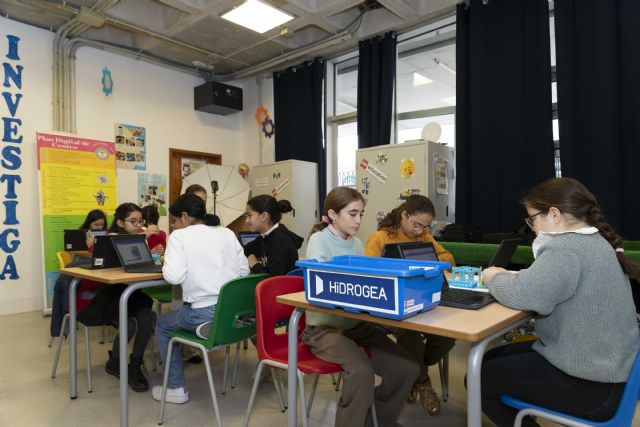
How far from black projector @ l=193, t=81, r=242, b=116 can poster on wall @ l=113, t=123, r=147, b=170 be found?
0.90 meters

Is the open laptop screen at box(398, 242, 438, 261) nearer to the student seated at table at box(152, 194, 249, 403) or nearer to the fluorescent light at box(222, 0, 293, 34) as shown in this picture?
the student seated at table at box(152, 194, 249, 403)

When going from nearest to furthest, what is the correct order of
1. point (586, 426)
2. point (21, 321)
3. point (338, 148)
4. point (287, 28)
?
point (586, 426) < point (21, 321) < point (287, 28) < point (338, 148)

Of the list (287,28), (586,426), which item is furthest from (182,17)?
(586,426)

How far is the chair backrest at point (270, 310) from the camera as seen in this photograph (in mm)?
1801

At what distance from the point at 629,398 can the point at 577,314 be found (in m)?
0.25

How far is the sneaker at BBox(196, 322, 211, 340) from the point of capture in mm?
2041

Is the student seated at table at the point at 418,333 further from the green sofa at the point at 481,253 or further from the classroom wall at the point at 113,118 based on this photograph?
the classroom wall at the point at 113,118

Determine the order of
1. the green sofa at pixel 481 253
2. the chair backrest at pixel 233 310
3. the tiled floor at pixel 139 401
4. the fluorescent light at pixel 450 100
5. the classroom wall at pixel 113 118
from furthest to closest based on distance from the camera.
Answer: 1. the fluorescent light at pixel 450 100
2. the classroom wall at pixel 113 118
3. the green sofa at pixel 481 253
4. the tiled floor at pixel 139 401
5. the chair backrest at pixel 233 310

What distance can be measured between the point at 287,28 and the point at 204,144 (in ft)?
7.20

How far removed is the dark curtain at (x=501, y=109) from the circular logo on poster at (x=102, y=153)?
3.88m

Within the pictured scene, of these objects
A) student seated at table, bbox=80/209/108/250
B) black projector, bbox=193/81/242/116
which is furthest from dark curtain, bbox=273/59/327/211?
student seated at table, bbox=80/209/108/250

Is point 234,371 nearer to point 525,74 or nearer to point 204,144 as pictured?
point 525,74

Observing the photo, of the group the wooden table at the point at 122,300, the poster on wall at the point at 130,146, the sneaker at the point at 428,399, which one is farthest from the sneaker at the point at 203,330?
the poster on wall at the point at 130,146

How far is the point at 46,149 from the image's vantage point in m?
4.45
